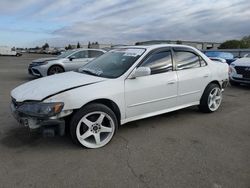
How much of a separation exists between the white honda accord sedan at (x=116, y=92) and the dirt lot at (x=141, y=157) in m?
0.34

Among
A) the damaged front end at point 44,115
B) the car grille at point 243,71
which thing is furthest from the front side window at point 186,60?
the car grille at point 243,71

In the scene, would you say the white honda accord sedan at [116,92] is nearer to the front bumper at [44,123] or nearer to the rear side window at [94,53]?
the front bumper at [44,123]

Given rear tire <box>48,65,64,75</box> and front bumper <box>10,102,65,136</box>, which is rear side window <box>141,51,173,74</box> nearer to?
front bumper <box>10,102,65,136</box>

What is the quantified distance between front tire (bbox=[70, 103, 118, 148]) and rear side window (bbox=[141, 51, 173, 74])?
1189 mm

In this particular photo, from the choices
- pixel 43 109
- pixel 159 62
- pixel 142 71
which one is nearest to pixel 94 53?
pixel 159 62

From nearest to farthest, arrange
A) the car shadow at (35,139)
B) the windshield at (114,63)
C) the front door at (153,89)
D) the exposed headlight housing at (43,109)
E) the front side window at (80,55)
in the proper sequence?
1. the exposed headlight housing at (43,109)
2. the car shadow at (35,139)
3. the front door at (153,89)
4. the windshield at (114,63)
5. the front side window at (80,55)

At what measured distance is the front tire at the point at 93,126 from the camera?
3.82m

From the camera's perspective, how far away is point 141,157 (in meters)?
3.67

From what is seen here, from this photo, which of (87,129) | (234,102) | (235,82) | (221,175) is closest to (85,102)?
(87,129)

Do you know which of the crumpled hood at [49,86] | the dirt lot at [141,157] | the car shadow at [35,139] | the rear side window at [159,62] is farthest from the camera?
the rear side window at [159,62]

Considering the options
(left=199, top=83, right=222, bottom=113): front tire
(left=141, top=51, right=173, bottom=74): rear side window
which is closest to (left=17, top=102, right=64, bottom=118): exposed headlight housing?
(left=141, top=51, right=173, bottom=74): rear side window

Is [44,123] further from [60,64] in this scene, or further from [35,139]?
[60,64]

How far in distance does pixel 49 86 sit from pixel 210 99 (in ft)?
11.6

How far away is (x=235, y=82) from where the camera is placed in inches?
382
